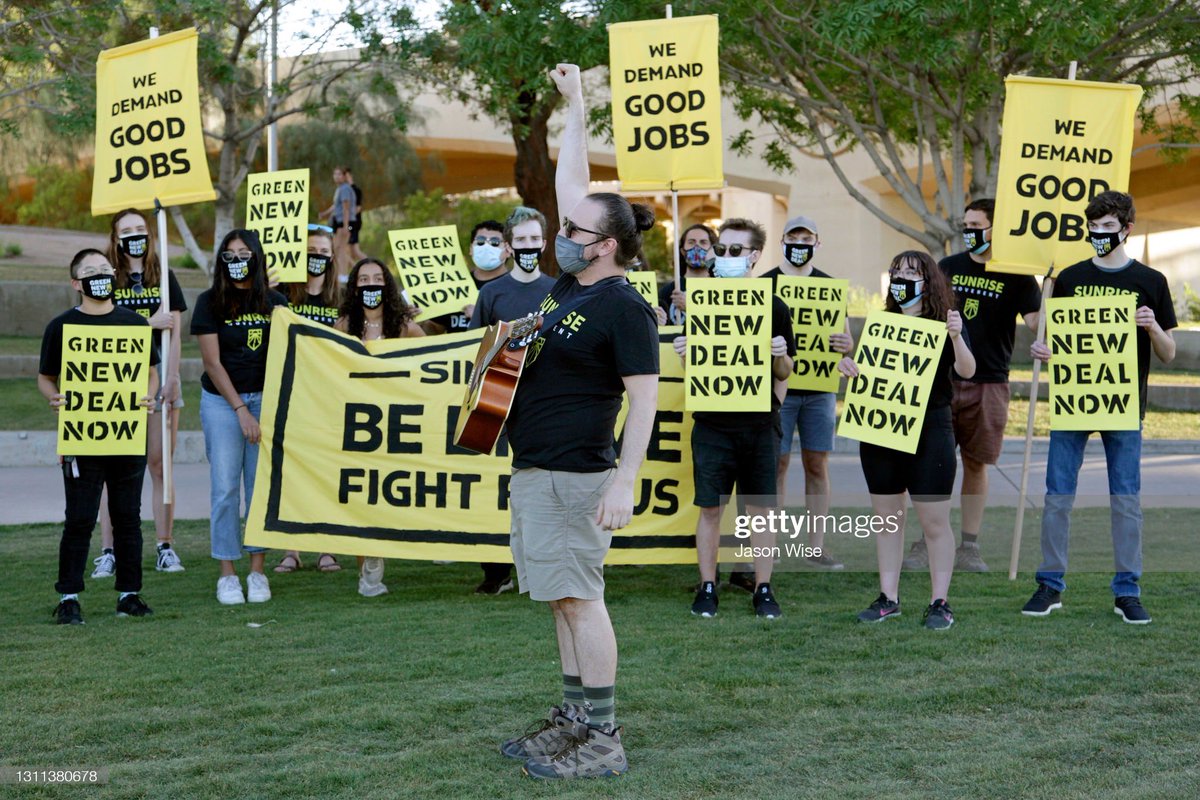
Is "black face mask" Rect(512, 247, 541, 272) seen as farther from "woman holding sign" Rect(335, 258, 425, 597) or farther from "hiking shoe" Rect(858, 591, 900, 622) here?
"hiking shoe" Rect(858, 591, 900, 622)

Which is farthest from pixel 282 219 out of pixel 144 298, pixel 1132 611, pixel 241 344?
pixel 1132 611

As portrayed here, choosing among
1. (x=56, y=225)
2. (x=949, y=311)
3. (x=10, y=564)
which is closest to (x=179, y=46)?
(x=10, y=564)

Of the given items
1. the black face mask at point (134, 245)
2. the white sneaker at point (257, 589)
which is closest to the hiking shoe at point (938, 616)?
the white sneaker at point (257, 589)

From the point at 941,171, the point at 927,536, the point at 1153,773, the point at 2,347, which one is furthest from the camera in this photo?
the point at 2,347

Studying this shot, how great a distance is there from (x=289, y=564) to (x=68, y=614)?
1.71 metres

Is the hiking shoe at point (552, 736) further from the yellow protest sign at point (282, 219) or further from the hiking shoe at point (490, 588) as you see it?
the yellow protest sign at point (282, 219)

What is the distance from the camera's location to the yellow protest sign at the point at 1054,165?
731cm

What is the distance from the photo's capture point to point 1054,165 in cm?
737

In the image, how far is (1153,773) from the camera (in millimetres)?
4465

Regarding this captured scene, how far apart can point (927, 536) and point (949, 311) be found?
3.62ft

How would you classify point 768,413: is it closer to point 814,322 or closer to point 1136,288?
point 814,322

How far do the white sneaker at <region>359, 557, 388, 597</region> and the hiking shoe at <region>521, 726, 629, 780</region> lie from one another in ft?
9.98

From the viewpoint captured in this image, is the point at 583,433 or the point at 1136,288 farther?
the point at 1136,288

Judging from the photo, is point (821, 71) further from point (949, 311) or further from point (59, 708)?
point (59, 708)
